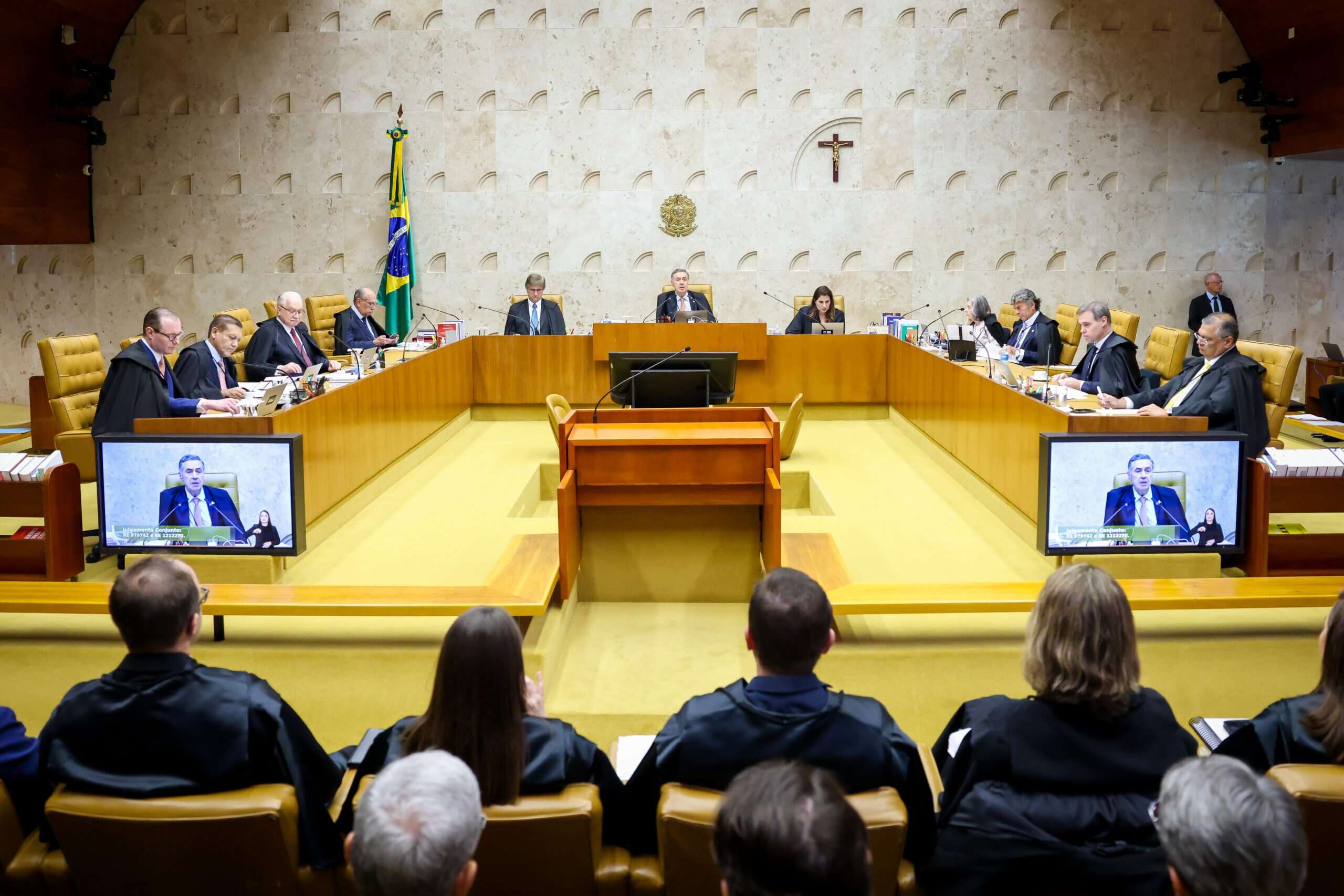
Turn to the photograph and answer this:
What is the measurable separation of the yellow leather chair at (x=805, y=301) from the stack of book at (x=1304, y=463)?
6.38 m

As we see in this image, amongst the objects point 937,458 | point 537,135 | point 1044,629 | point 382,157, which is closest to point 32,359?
point 382,157

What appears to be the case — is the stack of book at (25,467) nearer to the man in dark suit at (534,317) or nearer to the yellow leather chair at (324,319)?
the yellow leather chair at (324,319)

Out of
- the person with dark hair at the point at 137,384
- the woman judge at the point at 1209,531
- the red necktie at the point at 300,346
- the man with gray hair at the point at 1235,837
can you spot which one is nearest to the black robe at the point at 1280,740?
the man with gray hair at the point at 1235,837

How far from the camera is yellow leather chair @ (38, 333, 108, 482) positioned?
21.3 ft

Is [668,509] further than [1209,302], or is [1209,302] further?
[1209,302]

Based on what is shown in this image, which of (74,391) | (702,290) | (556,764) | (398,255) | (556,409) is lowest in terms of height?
(556,764)

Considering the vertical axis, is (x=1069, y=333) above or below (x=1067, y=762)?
above

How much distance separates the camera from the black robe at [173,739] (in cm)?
232

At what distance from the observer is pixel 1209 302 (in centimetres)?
1152

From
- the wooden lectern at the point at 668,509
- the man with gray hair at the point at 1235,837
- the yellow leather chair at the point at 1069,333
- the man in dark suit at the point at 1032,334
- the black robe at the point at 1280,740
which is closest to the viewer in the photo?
the man with gray hair at the point at 1235,837

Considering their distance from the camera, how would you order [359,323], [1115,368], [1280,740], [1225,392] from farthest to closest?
1. [359,323]
2. [1115,368]
3. [1225,392]
4. [1280,740]

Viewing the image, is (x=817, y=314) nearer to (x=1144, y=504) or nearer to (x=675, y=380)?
(x=675, y=380)

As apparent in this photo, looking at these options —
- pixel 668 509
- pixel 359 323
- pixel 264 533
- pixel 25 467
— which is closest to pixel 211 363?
pixel 25 467

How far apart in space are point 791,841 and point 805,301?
10.1 metres
